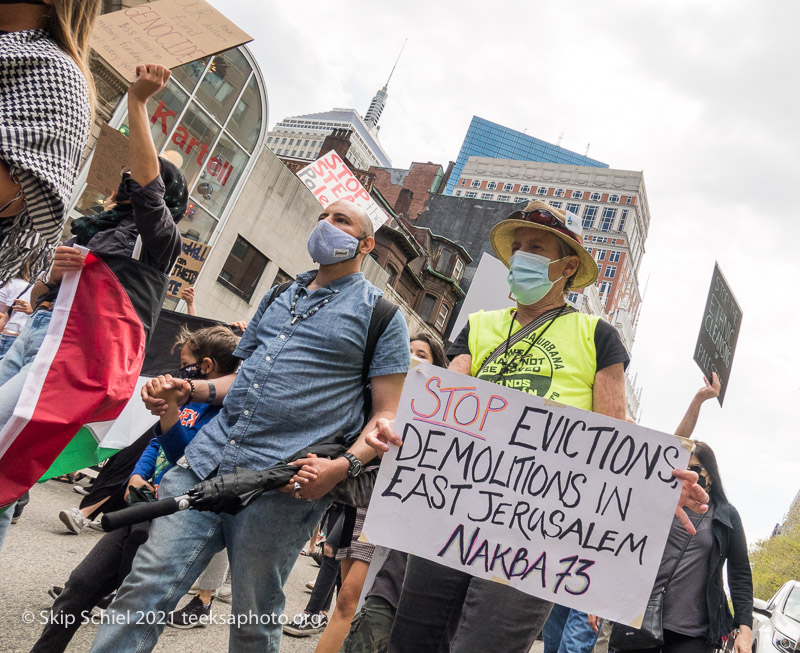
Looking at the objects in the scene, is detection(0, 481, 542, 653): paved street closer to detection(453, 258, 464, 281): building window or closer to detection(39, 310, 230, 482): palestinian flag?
detection(39, 310, 230, 482): palestinian flag

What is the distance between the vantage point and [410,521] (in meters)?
2.35

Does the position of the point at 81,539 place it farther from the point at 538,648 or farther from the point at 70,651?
the point at 538,648

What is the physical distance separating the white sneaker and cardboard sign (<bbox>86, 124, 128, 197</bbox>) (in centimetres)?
255

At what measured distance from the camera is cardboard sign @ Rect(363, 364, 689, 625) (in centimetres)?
226

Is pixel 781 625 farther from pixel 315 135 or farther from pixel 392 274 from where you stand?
pixel 315 135

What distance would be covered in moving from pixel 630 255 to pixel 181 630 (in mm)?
104412

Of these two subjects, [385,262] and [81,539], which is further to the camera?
[385,262]

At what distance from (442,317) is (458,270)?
10.4ft

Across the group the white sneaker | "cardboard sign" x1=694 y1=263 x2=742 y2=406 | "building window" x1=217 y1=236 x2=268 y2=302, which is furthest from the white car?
"building window" x1=217 y1=236 x2=268 y2=302

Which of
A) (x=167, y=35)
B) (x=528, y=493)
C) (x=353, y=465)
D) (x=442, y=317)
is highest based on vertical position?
(x=442, y=317)

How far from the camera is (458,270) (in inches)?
1591

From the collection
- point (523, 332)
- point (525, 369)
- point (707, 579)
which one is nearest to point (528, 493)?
point (525, 369)

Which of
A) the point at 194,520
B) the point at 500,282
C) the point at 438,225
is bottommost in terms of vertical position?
the point at 194,520

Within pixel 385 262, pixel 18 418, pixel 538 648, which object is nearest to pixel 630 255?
pixel 385 262
